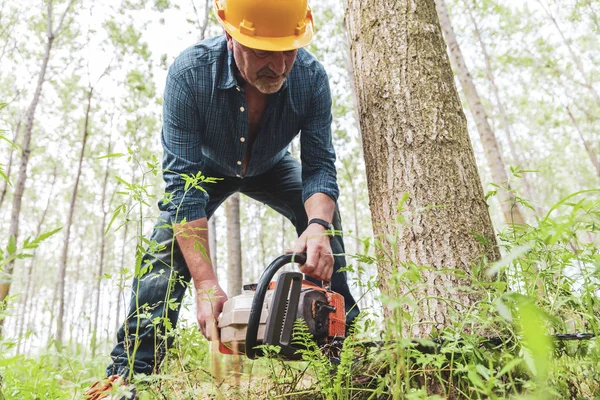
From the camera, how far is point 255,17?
2113mm

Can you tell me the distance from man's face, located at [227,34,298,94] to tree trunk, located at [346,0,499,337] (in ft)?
1.39

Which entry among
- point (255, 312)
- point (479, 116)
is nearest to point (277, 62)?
point (255, 312)

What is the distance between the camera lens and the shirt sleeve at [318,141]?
2543 millimetres

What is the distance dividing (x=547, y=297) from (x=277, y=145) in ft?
5.78

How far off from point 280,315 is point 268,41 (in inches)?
52.3

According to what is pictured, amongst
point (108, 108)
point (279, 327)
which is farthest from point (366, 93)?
point (108, 108)

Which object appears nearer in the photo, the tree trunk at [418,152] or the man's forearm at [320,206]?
the tree trunk at [418,152]

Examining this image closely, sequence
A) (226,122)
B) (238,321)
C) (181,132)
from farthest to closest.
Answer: (226,122)
(181,132)
(238,321)

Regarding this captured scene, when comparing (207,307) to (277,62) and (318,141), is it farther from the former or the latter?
(277,62)

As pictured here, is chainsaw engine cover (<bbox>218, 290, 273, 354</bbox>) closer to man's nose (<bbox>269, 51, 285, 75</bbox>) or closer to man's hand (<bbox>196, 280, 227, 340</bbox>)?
man's hand (<bbox>196, 280, 227, 340</bbox>)

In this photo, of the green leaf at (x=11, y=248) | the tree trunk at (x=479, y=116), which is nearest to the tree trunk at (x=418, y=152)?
the green leaf at (x=11, y=248)

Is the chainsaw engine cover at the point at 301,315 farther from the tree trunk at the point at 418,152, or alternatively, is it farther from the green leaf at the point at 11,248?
the green leaf at the point at 11,248

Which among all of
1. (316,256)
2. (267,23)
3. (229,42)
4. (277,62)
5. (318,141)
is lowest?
(316,256)

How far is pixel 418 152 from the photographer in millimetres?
1982
